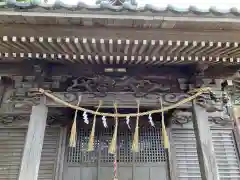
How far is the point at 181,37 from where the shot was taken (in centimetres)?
380

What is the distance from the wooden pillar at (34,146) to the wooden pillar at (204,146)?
7.60 feet

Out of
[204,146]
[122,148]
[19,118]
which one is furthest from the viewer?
[122,148]

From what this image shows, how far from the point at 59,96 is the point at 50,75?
20.8 inches

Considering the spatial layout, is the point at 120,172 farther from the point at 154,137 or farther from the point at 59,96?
the point at 59,96

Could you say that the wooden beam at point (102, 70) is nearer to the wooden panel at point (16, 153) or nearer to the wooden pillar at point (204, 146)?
the wooden pillar at point (204, 146)

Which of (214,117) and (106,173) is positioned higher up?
(214,117)

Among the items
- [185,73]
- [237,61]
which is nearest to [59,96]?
[185,73]

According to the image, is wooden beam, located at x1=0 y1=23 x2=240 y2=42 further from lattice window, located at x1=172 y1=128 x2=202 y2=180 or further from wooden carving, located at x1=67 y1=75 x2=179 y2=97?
lattice window, located at x1=172 y1=128 x2=202 y2=180

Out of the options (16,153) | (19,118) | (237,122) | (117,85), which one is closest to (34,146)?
(16,153)

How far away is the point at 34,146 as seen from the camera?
3.93 meters

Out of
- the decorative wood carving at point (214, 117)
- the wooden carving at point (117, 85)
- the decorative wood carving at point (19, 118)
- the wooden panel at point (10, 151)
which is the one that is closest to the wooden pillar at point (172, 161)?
the decorative wood carving at point (214, 117)

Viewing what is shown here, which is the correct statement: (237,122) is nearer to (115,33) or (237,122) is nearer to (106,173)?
(106,173)

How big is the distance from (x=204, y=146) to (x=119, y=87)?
1.63 meters

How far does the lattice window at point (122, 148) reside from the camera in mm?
5133
